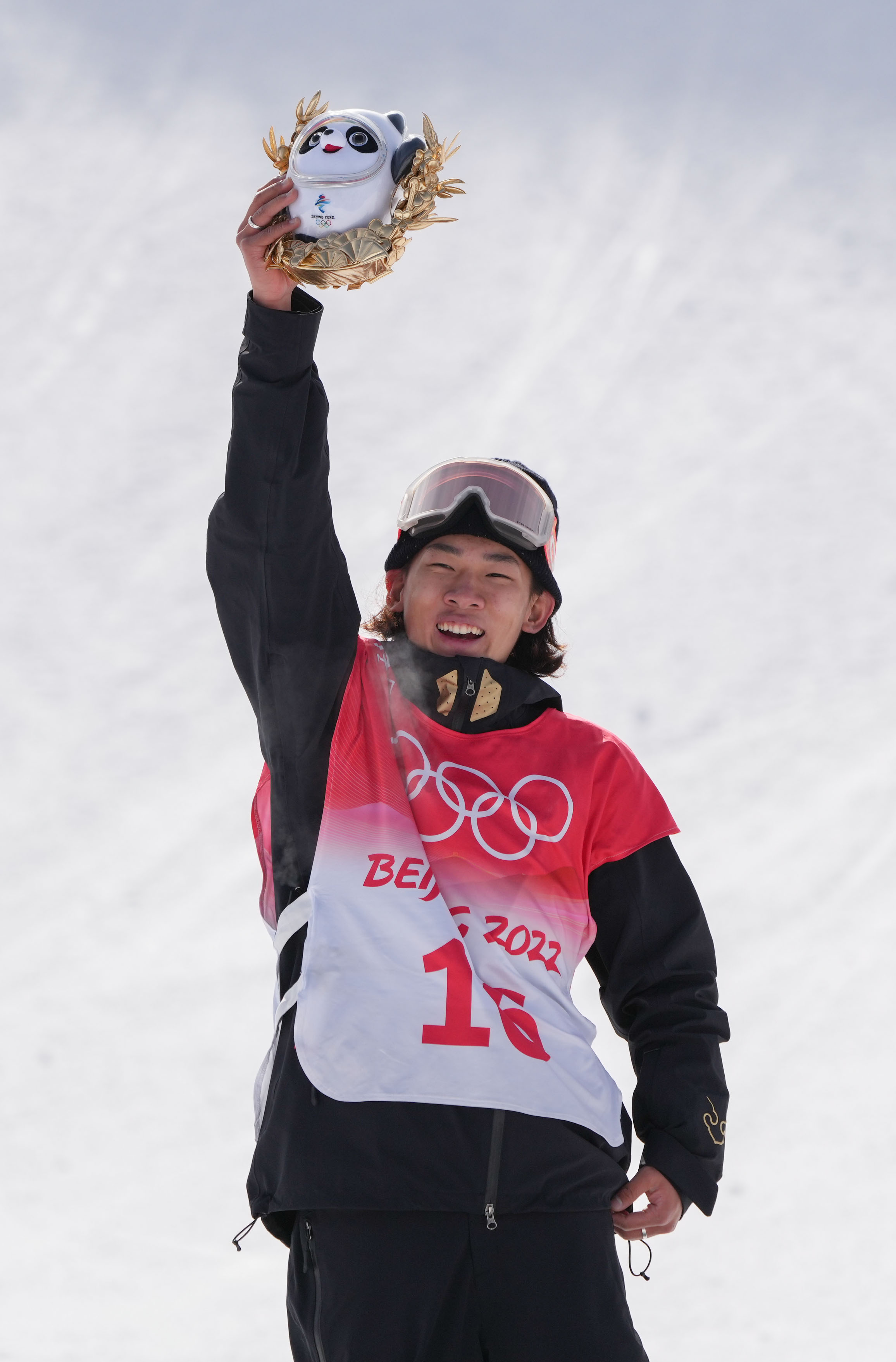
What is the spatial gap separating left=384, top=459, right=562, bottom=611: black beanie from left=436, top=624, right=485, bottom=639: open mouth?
0.29 metres

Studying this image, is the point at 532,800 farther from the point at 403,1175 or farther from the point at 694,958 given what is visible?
the point at 403,1175

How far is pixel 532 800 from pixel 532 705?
0.31 metres

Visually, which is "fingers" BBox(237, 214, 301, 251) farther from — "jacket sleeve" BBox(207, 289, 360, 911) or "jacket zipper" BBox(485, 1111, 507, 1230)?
"jacket zipper" BBox(485, 1111, 507, 1230)

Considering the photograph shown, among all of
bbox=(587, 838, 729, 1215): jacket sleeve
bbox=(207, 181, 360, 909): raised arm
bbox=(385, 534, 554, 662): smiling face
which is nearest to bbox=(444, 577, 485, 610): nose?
bbox=(385, 534, 554, 662): smiling face

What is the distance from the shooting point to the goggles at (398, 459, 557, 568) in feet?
11.2

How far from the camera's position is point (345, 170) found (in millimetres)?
2695

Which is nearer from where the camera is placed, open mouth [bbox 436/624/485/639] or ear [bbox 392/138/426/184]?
ear [bbox 392/138/426/184]

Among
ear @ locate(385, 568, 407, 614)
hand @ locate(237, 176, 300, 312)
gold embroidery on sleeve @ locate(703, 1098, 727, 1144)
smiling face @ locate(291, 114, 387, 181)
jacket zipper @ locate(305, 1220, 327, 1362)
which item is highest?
smiling face @ locate(291, 114, 387, 181)

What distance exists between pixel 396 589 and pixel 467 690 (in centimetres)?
63

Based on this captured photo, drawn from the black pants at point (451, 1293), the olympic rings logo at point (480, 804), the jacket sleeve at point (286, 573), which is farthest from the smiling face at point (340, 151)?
the black pants at point (451, 1293)

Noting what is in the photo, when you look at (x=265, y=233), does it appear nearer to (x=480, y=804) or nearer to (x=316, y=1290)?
(x=480, y=804)

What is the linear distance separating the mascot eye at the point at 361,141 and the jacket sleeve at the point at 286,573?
12.8 inches

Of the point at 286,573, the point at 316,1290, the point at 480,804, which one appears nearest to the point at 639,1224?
the point at 316,1290

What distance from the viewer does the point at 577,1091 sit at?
2.63 metres
